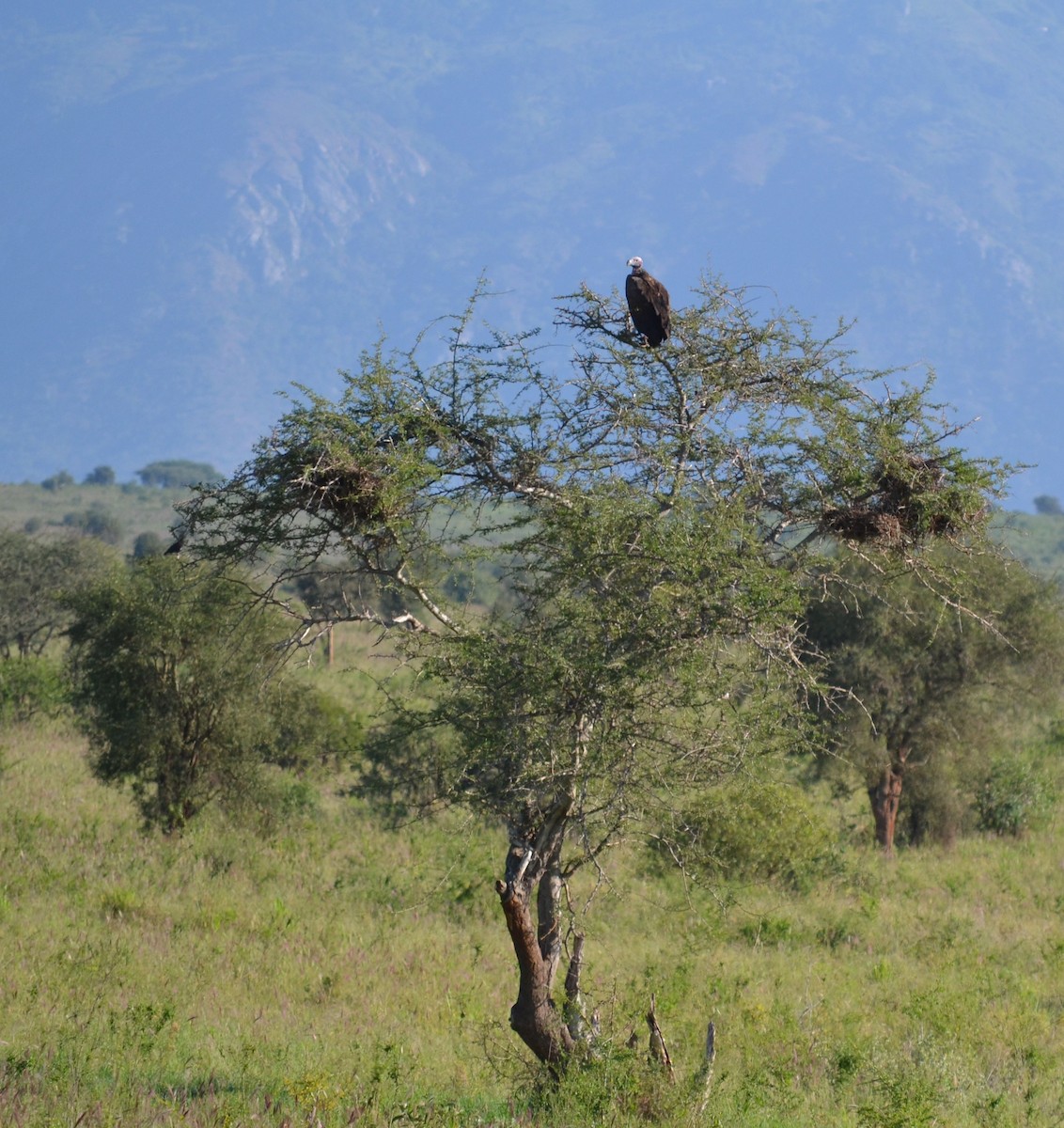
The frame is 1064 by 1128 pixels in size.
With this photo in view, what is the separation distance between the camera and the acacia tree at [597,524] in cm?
882

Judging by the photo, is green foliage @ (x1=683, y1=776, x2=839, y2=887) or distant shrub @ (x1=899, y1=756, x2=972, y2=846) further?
distant shrub @ (x1=899, y1=756, x2=972, y2=846)

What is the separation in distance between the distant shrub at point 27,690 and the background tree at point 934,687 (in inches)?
646

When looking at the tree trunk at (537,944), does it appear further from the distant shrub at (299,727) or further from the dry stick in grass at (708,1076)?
the distant shrub at (299,727)

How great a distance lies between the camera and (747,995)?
553 inches

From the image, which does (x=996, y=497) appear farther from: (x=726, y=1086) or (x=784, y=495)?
(x=726, y=1086)

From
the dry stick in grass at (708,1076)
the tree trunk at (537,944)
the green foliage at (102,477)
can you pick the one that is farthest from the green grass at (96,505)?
the dry stick in grass at (708,1076)

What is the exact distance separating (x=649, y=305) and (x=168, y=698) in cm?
1200

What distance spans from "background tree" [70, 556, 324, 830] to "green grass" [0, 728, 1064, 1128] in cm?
76

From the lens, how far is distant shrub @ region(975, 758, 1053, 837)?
2612cm

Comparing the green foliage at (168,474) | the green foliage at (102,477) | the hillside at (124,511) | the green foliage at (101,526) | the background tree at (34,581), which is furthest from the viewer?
the green foliage at (168,474)

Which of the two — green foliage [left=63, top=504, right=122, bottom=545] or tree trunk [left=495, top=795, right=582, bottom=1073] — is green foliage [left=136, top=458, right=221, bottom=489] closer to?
green foliage [left=63, top=504, right=122, bottom=545]

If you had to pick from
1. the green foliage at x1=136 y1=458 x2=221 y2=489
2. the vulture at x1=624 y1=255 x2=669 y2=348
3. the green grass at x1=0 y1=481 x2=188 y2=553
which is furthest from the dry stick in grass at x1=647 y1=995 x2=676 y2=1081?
the green foliage at x1=136 y1=458 x2=221 y2=489

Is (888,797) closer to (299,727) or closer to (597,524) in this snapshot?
(299,727)

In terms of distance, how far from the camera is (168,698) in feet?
64.4
